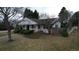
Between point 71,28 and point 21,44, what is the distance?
29.7 inches

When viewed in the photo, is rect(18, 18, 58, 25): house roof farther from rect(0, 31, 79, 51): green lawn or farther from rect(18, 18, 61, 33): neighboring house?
rect(0, 31, 79, 51): green lawn

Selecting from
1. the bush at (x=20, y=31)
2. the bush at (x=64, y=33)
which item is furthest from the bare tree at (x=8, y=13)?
the bush at (x=64, y=33)

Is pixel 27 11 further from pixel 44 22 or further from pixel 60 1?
pixel 60 1

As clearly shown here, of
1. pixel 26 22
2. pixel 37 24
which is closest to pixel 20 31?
pixel 26 22

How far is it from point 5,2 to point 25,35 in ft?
1.83

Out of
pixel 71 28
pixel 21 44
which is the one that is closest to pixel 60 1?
pixel 71 28

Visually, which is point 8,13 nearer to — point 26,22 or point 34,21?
point 26,22

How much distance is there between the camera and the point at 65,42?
1.82 meters

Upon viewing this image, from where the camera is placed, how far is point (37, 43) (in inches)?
72.2

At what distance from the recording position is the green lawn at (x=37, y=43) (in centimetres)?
182

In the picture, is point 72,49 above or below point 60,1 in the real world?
below

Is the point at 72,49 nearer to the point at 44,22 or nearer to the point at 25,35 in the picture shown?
the point at 44,22
